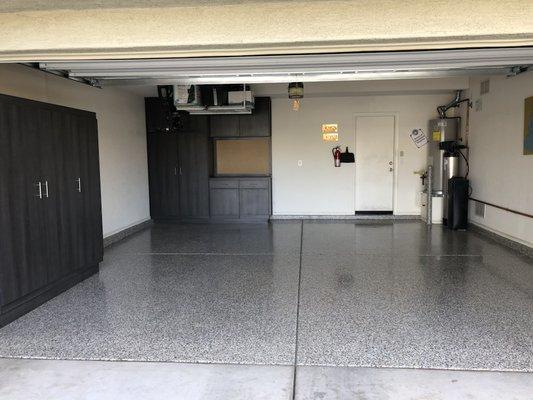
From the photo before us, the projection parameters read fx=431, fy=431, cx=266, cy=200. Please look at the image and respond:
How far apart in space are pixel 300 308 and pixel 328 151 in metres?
4.95

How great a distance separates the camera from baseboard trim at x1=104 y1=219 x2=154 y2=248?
20.5 ft

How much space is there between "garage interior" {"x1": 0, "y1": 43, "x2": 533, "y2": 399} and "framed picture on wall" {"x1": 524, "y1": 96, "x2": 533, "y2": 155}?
4 centimetres

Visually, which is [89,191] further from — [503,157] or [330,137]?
[503,157]

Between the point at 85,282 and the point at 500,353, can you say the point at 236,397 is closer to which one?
the point at 500,353

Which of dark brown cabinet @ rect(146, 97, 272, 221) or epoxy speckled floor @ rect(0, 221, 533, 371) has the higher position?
dark brown cabinet @ rect(146, 97, 272, 221)

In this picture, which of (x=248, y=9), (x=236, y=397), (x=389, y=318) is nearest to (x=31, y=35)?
(x=248, y=9)

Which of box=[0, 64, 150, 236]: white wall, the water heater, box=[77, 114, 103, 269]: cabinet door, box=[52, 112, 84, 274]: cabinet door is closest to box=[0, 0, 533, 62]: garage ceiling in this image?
box=[52, 112, 84, 274]: cabinet door

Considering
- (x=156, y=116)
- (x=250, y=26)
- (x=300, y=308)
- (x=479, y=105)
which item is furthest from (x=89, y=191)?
(x=479, y=105)

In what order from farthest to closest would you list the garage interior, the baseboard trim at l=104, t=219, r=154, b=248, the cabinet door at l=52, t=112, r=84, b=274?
the baseboard trim at l=104, t=219, r=154, b=248, the cabinet door at l=52, t=112, r=84, b=274, the garage interior

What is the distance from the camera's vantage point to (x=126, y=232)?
272 inches

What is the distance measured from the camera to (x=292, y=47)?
103 inches

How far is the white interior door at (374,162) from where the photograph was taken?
805 cm

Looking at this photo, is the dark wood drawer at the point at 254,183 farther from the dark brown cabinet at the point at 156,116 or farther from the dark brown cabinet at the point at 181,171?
the dark brown cabinet at the point at 156,116

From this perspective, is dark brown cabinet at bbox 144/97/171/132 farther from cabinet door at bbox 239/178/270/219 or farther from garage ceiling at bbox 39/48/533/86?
garage ceiling at bbox 39/48/533/86
